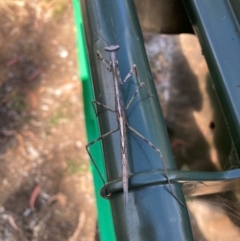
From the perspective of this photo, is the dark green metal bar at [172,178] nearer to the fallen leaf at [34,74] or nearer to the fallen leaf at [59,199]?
the fallen leaf at [59,199]

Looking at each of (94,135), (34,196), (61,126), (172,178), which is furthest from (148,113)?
(61,126)

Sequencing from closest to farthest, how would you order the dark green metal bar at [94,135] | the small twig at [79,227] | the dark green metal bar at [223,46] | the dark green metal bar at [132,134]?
the dark green metal bar at [132,134] < the dark green metal bar at [223,46] < the dark green metal bar at [94,135] < the small twig at [79,227]

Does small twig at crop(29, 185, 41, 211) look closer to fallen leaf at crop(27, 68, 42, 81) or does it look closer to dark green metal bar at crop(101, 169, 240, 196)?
fallen leaf at crop(27, 68, 42, 81)

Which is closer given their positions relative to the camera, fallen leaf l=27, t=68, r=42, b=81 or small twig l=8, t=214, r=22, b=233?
small twig l=8, t=214, r=22, b=233

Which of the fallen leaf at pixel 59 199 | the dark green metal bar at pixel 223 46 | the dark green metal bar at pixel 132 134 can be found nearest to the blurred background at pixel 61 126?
the fallen leaf at pixel 59 199

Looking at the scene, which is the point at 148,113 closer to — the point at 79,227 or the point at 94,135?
the point at 94,135

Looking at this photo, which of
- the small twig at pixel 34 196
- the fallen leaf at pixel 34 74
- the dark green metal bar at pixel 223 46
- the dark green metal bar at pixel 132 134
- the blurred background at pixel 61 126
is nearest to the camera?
the dark green metal bar at pixel 132 134

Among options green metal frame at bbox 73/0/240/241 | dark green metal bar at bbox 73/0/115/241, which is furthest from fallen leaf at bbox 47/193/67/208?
green metal frame at bbox 73/0/240/241
